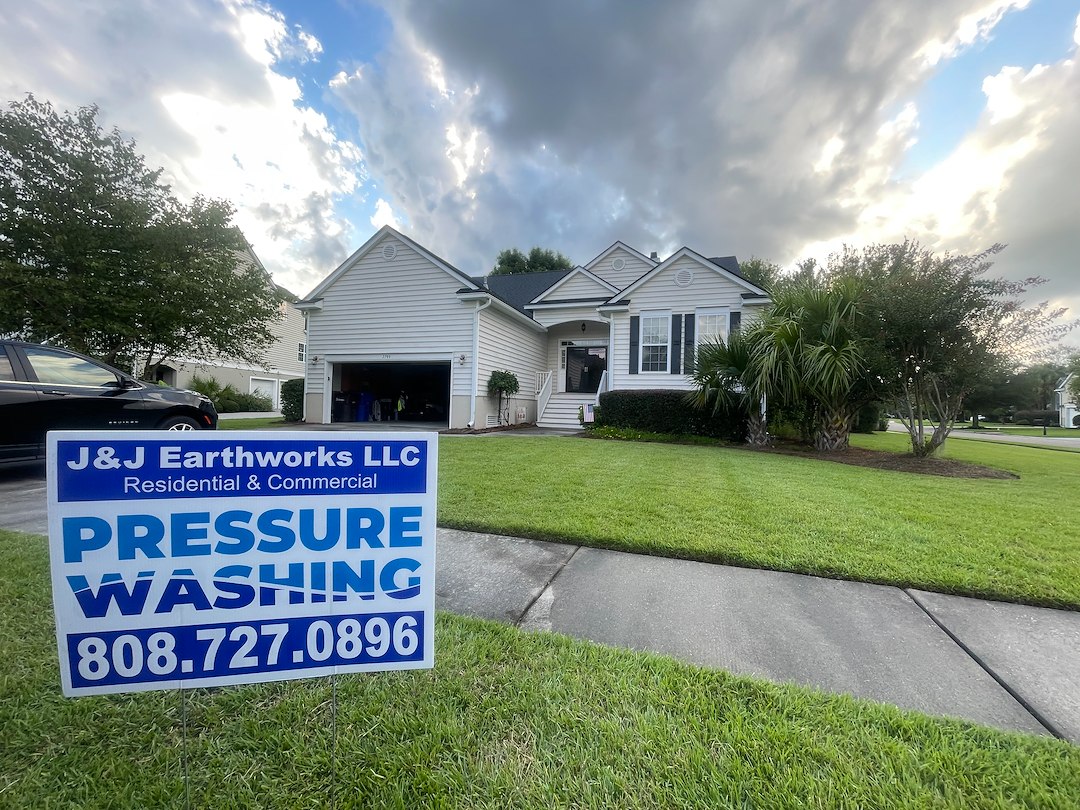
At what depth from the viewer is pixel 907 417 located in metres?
8.27

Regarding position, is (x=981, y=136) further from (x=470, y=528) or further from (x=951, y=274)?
(x=470, y=528)

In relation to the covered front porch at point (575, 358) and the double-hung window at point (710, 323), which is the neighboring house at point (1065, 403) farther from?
the covered front porch at point (575, 358)

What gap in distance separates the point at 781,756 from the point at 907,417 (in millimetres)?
9617

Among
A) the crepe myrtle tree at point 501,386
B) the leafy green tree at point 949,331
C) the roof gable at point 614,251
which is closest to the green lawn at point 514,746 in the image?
the leafy green tree at point 949,331

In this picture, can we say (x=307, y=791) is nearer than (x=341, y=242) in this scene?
Yes

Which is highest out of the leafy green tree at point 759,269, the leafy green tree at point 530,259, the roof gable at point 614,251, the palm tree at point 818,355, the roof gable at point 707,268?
the leafy green tree at point 530,259

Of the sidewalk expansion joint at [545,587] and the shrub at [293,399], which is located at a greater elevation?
the shrub at [293,399]

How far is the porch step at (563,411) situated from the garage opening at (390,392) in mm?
3627

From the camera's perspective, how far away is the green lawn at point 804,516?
108 inches

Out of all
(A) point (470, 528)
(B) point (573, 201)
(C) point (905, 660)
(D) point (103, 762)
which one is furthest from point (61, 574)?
(B) point (573, 201)

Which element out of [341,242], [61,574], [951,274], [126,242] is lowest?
[61,574]

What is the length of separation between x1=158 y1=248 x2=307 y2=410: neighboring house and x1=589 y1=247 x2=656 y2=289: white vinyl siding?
12681mm

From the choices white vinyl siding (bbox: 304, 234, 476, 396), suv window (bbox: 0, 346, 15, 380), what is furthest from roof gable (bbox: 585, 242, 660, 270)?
suv window (bbox: 0, 346, 15, 380)

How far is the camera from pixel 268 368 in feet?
55.8
